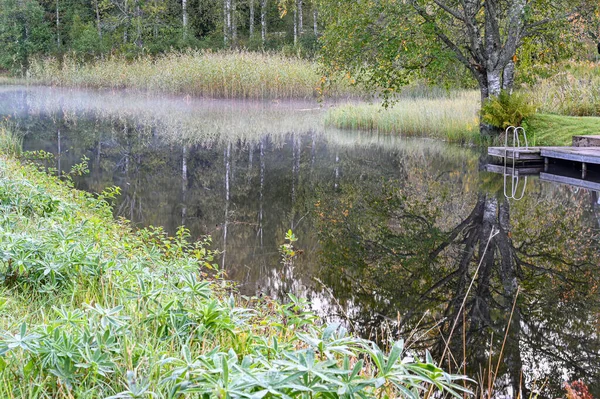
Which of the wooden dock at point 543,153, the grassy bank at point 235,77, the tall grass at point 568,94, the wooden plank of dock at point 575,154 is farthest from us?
the grassy bank at point 235,77

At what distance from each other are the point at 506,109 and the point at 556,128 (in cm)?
112

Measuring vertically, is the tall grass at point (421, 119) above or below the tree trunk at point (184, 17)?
below

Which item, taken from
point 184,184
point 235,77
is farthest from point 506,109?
point 235,77

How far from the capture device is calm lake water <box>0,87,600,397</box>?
4.23 metres

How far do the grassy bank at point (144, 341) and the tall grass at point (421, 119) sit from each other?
11585 millimetres

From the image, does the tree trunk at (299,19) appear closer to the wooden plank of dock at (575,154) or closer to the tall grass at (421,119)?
the tall grass at (421,119)

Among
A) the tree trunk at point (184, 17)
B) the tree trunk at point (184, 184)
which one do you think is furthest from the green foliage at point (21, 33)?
the tree trunk at point (184, 184)

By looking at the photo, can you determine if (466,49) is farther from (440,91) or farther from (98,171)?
(98,171)

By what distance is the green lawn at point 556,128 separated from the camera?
13.1m

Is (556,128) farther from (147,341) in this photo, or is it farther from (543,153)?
(147,341)

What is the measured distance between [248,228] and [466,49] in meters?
9.98

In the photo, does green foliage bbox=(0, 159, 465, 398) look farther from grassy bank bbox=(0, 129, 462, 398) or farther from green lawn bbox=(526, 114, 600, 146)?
green lawn bbox=(526, 114, 600, 146)

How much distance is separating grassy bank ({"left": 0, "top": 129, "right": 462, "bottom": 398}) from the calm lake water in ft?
3.14

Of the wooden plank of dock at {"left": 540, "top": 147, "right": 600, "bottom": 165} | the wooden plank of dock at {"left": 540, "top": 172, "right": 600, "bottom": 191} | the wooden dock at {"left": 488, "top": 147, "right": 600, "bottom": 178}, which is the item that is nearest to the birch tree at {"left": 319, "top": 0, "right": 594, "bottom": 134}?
the wooden dock at {"left": 488, "top": 147, "right": 600, "bottom": 178}
